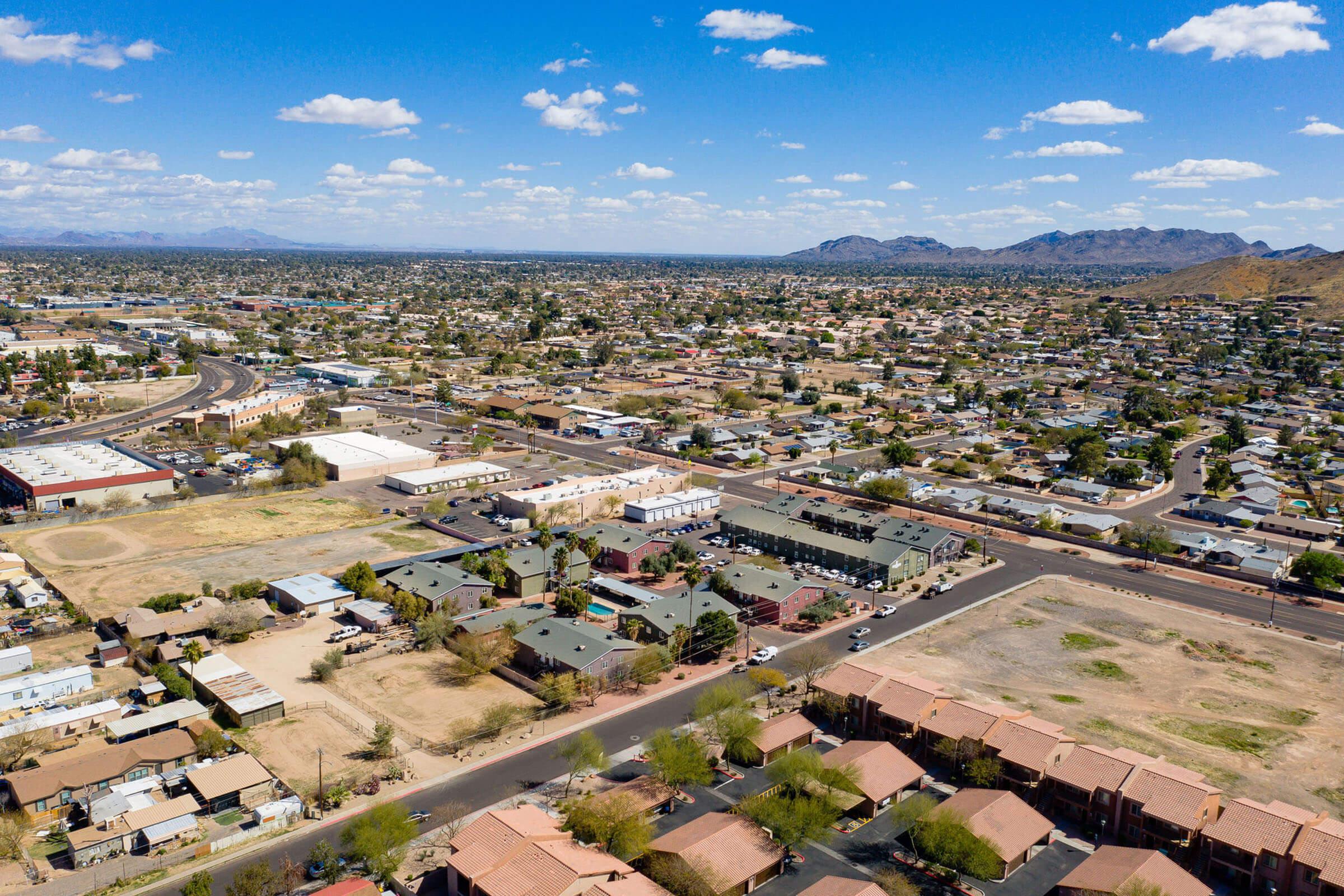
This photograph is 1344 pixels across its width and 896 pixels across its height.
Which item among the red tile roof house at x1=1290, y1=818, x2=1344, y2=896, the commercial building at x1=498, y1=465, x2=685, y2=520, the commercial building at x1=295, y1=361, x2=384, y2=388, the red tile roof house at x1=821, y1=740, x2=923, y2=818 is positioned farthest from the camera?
the commercial building at x1=295, y1=361, x2=384, y2=388

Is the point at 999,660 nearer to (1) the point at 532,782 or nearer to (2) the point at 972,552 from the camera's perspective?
(2) the point at 972,552

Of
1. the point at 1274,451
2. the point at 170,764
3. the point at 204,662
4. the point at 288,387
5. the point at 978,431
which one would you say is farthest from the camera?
the point at 288,387

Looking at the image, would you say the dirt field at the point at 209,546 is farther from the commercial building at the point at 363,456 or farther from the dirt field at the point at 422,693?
the dirt field at the point at 422,693

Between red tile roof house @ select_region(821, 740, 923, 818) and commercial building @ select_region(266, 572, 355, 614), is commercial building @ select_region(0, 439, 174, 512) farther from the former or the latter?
red tile roof house @ select_region(821, 740, 923, 818)

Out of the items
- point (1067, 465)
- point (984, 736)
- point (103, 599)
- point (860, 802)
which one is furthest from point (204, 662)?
point (1067, 465)

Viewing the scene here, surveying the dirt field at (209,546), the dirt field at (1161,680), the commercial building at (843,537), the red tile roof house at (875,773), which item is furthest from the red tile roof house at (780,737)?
the dirt field at (209,546)

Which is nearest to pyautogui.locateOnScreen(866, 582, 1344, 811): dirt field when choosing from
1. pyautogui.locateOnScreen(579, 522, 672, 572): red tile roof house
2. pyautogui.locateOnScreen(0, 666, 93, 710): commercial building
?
pyautogui.locateOnScreen(579, 522, 672, 572): red tile roof house
